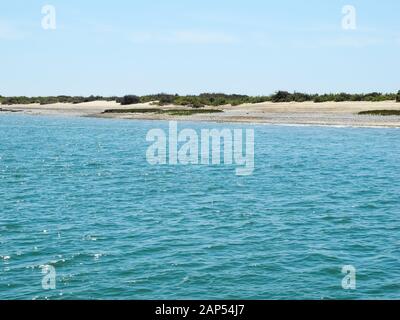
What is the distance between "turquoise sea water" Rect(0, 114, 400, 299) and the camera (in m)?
15.9

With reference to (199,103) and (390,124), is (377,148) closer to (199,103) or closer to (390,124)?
(390,124)

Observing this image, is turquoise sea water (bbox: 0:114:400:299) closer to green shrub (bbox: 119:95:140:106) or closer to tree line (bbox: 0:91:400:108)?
tree line (bbox: 0:91:400:108)

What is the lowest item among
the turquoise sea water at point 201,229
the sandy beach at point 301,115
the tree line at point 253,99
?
the turquoise sea water at point 201,229

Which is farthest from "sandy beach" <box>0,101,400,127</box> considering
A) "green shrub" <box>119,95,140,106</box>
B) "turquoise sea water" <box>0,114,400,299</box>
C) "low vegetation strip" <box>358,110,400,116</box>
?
"turquoise sea water" <box>0,114,400,299</box>

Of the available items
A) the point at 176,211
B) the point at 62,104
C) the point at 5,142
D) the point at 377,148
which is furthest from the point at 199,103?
the point at 176,211

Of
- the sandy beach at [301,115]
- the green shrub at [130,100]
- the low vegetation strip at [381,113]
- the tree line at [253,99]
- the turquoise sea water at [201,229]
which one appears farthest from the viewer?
the green shrub at [130,100]

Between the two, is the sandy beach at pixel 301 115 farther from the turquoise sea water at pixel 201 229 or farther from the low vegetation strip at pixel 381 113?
the turquoise sea water at pixel 201 229

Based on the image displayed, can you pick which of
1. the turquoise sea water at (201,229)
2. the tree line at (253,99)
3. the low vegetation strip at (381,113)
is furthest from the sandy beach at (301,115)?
the turquoise sea water at (201,229)

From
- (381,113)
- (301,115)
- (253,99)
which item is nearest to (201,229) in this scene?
(381,113)

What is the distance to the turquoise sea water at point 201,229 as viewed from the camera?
1588 centimetres

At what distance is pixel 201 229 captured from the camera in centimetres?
2188

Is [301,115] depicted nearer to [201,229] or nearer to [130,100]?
[130,100]

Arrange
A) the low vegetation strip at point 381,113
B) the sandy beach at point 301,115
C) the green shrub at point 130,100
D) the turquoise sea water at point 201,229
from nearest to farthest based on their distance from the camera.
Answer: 1. the turquoise sea water at point 201,229
2. the sandy beach at point 301,115
3. the low vegetation strip at point 381,113
4. the green shrub at point 130,100
